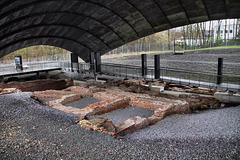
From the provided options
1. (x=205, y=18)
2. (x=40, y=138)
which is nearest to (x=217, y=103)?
(x=205, y=18)

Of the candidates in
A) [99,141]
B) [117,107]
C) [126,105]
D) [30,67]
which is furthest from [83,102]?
[30,67]

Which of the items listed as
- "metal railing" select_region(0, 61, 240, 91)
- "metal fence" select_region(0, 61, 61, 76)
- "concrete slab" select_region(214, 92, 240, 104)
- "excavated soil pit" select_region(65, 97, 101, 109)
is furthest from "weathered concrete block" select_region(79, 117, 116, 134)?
"metal fence" select_region(0, 61, 61, 76)

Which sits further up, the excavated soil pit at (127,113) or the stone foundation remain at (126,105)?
the stone foundation remain at (126,105)

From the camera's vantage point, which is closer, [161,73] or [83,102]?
[83,102]

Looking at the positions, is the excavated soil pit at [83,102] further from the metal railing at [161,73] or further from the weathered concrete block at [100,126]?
the metal railing at [161,73]

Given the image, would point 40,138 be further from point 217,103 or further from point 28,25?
point 28,25

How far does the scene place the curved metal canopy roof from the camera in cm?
1639

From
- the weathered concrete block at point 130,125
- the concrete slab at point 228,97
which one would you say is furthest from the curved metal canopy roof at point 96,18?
the weathered concrete block at point 130,125

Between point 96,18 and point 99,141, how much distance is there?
18.3 m

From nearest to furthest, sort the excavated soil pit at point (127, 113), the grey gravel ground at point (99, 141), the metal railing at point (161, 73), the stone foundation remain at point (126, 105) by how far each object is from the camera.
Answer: the grey gravel ground at point (99, 141) → the stone foundation remain at point (126, 105) → the excavated soil pit at point (127, 113) → the metal railing at point (161, 73)

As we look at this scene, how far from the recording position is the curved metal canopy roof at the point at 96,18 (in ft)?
53.8

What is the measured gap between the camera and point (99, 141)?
5941 mm

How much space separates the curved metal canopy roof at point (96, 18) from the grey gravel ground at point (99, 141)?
1080 cm

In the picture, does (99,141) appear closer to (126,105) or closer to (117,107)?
(117,107)
